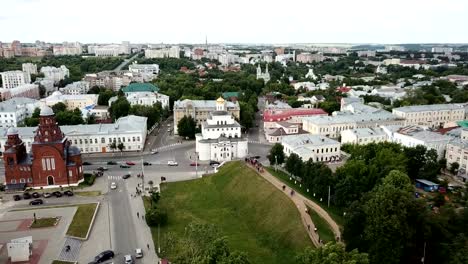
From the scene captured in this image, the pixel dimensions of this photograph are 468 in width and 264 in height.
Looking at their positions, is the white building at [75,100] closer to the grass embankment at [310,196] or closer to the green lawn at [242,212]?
the green lawn at [242,212]

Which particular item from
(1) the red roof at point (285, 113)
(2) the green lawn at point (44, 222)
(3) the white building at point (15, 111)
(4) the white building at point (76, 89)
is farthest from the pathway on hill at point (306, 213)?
(4) the white building at point (76, 89)

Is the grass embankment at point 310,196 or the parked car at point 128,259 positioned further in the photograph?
the grass embankment at point 310,196

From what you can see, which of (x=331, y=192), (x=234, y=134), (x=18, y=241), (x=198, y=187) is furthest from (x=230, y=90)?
(x=18, y=241)

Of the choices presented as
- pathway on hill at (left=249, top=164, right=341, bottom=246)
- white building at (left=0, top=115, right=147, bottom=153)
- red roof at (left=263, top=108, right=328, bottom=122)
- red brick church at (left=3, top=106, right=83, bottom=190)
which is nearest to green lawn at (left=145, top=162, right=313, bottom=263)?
pathway on hill at (left=249, top=164, right=341, bottom=246)

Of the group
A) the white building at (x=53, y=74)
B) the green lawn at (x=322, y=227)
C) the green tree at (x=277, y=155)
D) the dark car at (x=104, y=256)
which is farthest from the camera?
the white building at (x=53, y=74)

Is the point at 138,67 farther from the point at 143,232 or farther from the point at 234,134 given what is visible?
the point at 143,232

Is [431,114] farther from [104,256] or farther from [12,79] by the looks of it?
[12,79]
